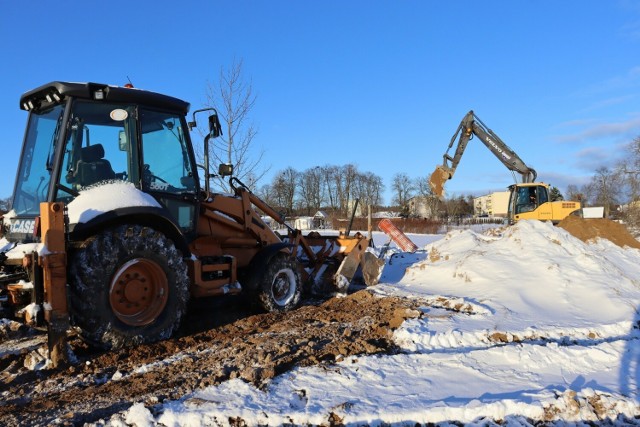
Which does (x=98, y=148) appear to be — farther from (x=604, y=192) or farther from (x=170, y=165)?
(x=604, y=192)

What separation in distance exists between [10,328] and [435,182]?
15.0m

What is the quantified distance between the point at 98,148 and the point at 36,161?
776 millimetres

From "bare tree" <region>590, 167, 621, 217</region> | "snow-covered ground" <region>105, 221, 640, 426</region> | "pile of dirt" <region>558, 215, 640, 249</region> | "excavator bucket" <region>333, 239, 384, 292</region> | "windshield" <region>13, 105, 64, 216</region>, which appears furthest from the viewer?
"bare tree" <region>590, 167, 621, 217</region>

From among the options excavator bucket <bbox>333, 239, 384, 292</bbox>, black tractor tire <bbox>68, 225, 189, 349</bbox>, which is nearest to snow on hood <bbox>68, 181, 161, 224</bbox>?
black tractor tire <bbox>68, 225, 189, 349</bbox>

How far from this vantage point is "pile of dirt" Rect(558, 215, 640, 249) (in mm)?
12625

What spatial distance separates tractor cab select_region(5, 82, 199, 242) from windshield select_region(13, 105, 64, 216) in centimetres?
1

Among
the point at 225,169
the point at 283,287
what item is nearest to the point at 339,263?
the point at 283,287

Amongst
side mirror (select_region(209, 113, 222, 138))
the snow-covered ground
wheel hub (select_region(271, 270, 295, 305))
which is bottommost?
the snow-covered ground

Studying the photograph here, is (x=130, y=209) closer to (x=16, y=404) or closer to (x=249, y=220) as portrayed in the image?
(x=16, y=404)

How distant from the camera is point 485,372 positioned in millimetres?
4215

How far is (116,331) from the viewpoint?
4.61 meters

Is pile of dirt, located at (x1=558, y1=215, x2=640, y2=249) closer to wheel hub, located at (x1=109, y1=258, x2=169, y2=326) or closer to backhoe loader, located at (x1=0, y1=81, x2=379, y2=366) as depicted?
backhoe loader, located at (x1=0, y1=81, x2=379, y2=366)

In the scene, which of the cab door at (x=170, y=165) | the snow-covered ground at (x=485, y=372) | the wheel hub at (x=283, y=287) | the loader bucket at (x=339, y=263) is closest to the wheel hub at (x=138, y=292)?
the cab door at (x=170, y=165)

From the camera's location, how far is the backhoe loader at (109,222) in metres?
4.32
